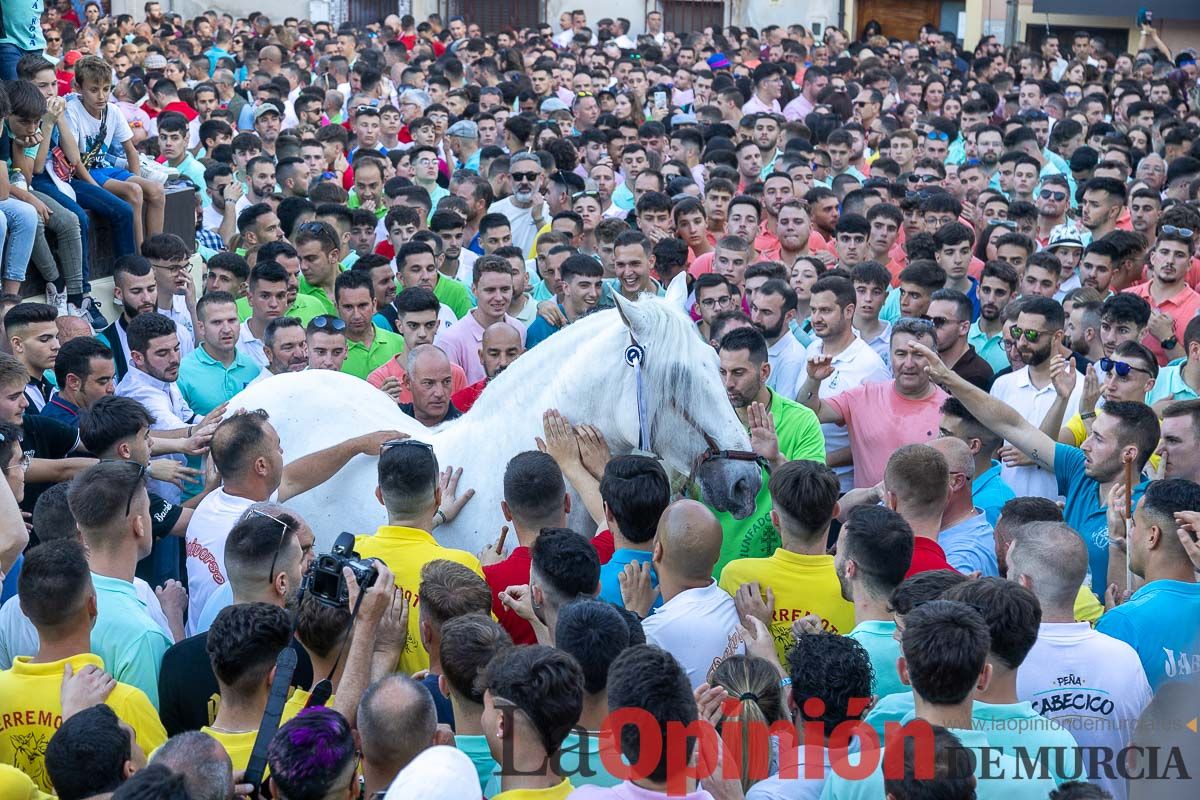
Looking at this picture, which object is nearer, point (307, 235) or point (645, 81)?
point (307, 235)

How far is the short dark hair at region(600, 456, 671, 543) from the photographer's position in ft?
17.5

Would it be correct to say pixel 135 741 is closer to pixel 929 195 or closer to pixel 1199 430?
pixel 1199 430

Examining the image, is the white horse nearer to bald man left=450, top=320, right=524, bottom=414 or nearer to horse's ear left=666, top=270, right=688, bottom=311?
horse's ear left=666, top=270, right=688, bottom=311

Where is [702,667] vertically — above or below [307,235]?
below

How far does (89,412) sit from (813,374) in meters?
3.79

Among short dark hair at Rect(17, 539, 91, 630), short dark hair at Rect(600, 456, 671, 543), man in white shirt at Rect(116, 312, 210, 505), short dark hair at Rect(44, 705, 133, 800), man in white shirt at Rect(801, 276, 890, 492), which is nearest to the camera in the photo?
short dark hair at Rect(44, 705, 133, 800)

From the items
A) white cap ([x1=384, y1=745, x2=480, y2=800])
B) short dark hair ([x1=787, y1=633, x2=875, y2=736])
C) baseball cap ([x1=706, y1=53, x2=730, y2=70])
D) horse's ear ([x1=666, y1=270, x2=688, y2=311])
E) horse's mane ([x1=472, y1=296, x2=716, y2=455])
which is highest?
baseball cap ([x1=706, y1=53, x2=730, y2=70])

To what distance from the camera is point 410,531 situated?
17.5 ft

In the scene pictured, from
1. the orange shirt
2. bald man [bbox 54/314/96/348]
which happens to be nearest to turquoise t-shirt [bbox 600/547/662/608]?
bald man [bbox 54/314/96/348]

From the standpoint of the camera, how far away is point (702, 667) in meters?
4.91

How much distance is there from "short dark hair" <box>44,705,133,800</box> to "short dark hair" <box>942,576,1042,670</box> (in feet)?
8.16

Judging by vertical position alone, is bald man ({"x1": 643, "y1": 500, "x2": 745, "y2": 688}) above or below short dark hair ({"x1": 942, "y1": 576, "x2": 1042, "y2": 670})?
below

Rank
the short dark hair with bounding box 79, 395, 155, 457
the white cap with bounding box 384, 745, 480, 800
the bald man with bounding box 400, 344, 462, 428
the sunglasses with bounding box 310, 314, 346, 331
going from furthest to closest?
the sunglasses with bounding box 310, 314, 346, 331 < the bald man with bounding box 400, 344, 462, 428 < the short dark hair with bounding box 79, 395, 155, 457 < the white cap with bounding box 384, 745, 480, 800

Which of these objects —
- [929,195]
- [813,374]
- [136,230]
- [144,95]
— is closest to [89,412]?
[813,374]
